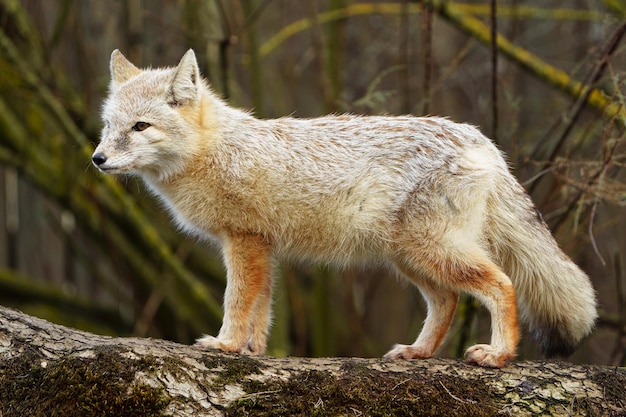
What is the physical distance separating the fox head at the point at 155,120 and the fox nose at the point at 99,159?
96 mm

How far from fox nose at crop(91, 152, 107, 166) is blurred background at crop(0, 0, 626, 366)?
105 inches

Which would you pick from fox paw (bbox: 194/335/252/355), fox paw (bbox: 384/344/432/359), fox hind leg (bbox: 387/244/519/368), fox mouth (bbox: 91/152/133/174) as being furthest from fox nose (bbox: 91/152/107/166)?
fox paw (bbox: 384/344/432/359)

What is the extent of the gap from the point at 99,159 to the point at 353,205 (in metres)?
1.81

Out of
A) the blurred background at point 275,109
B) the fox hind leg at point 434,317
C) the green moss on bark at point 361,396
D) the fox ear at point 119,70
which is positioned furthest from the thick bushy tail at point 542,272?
the fox ear at point 119,70

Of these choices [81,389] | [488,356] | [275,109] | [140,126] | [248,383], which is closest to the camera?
[81,389]

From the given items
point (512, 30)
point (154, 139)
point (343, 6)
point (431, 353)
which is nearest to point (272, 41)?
point (343, 6)

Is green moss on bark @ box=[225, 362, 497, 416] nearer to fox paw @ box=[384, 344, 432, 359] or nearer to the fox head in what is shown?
fox paw @ box=[384, 344, 432, 359]

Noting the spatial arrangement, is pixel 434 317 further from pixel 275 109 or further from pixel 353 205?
pixel 275 109

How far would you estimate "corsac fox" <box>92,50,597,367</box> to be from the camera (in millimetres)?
5633

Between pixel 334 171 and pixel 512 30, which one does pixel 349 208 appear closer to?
pixel 334 171

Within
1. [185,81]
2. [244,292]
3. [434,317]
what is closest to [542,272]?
[434,317]

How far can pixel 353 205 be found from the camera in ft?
19.3

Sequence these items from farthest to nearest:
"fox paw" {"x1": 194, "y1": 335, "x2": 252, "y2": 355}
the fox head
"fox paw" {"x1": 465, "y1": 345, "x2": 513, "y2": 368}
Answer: the fox head < "fox paw" {"x1": 194, "y1": 335, "x2": 252, "y2": 355} < "fox paw" {"x1": 465, "y1": 345, "x2": 513, "y2": 368}

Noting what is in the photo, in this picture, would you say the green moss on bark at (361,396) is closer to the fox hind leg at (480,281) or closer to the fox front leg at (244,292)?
the fox hind leg at (480,281)
